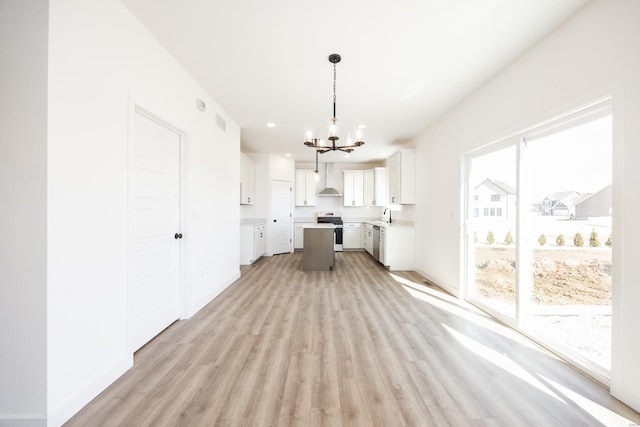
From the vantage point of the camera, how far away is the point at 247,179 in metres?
6.25

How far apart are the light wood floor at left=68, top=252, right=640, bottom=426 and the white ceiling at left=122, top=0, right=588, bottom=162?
110 inches

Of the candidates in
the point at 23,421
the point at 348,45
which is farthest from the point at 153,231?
the point at 348,45

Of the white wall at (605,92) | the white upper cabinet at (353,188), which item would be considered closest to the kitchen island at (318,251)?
the white upper cabinet at (353,188)

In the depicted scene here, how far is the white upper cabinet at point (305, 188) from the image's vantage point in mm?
7802

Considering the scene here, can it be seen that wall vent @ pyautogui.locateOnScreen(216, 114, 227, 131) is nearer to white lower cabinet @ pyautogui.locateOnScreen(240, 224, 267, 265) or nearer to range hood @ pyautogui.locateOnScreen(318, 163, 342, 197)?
white lower cabinet @ pyautogui.locateOnScreen(240, 224, 267, 265)

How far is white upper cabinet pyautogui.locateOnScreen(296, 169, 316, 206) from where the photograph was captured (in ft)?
25.6

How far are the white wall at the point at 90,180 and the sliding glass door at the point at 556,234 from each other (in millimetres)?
3578

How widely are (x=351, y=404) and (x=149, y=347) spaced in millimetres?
1909

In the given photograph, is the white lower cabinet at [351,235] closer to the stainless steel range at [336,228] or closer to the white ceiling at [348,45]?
the stainless steel range at [336,228]

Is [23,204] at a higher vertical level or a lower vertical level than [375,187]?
lower

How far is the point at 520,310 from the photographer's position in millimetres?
2613

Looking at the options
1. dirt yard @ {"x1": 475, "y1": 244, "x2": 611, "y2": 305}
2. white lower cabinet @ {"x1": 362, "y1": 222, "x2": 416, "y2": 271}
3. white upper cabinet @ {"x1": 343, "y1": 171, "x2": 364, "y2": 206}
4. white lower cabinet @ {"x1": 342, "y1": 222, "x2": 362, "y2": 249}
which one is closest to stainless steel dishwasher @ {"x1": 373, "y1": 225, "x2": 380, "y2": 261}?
white lower cabinet @ {"x1": 362, "y1": 222, "x2": 416, "y2": 271}

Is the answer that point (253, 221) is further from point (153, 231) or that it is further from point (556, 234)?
point (556, 234)

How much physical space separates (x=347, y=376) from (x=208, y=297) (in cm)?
231
